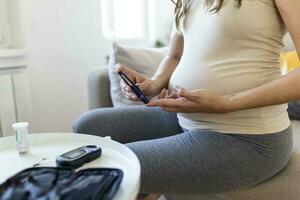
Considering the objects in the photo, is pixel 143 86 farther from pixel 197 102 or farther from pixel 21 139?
pixel 21 139

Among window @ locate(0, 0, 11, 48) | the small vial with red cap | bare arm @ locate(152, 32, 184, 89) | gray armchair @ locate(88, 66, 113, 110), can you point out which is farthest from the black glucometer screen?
window @ locate(0, 0, 11, 48)

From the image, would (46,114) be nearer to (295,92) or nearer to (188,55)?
(188,55)

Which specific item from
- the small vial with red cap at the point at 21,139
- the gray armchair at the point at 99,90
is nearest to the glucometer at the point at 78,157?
the small vial with red cap at the point at 21,139

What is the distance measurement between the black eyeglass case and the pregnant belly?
36cm

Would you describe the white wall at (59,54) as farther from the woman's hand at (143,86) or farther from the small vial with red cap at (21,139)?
the small vial with red cap at (21,139)

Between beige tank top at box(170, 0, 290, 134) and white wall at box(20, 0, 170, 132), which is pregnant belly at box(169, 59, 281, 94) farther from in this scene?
white wall at box(20, 0, 170, 132)

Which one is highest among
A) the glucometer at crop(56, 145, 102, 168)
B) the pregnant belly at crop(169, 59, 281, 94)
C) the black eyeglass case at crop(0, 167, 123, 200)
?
the pregnant belly at crop(169, 59, 281, 94)

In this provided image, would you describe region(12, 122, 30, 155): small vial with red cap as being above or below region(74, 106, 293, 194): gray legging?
above

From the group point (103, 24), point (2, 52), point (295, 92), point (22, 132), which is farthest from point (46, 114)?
point (295, 92)

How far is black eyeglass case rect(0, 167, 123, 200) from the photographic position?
0.46 metres

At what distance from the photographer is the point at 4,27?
1.52 meters

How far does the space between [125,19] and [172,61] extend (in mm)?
1315

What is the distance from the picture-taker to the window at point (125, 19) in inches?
83.4

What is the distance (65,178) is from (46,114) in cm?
129
